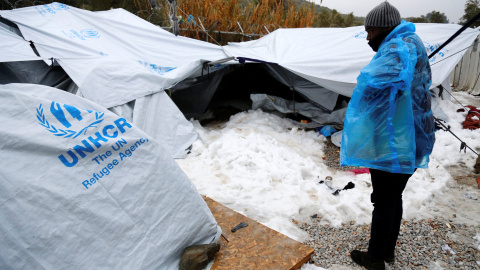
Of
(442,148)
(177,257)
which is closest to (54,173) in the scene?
(177,257)

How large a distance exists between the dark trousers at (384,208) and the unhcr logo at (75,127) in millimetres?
1607

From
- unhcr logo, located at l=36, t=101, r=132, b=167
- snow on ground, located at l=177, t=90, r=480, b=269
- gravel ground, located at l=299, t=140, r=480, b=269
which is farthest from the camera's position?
snow on ground, located at l=177, t=90, r=480, b=269

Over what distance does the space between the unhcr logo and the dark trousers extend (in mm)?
1607

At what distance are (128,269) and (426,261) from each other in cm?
201

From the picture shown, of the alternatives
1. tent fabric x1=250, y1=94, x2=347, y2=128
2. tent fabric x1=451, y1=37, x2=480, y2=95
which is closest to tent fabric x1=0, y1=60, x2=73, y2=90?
tent fabric x1=250, y1=94, x2=347, y2=128

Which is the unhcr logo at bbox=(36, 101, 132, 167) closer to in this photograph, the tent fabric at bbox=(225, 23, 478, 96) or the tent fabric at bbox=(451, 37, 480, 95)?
the tent fabric at bbox=(225, 23, 478, 96)

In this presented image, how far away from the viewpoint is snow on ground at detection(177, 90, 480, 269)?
2.86m

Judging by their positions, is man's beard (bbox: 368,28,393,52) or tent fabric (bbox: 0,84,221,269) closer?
tent fabric (bbox: 0,84,221,269)

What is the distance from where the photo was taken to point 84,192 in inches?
62.3

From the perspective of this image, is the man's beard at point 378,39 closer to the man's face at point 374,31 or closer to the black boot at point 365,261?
the man's face at point 374,31

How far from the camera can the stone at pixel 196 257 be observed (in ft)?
5.95

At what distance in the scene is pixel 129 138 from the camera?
183 cm

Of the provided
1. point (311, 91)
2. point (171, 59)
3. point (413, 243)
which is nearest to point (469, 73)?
point (311, 91)

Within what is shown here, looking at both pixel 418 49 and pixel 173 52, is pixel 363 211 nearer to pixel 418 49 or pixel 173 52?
pixel 418 49
